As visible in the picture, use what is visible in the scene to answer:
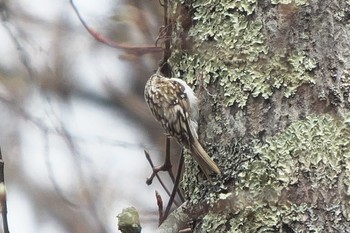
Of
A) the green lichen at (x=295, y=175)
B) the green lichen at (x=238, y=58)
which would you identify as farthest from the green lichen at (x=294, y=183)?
the green lichen at (x=238, y=58)

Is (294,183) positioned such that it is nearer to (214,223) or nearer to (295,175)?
(295,175)

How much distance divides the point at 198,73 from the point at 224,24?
0.41 ft

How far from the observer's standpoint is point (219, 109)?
1.75 meters

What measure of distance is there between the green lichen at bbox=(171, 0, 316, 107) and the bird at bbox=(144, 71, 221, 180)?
3.1 inches

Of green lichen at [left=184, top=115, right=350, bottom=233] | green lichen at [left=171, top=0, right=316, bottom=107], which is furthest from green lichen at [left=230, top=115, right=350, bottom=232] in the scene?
green lichen at [left=171, top=0, right=316, bottom=107]

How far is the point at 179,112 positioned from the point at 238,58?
0.40 metres

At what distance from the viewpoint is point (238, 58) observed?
1.75 m

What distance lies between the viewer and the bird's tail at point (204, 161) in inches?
66.6

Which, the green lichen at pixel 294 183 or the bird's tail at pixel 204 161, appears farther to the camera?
the bird's tail at pixel 204 161

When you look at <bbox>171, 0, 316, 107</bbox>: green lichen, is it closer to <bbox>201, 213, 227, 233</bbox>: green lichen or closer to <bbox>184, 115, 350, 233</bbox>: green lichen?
<bbox>184, 115, 350, 233</bbox>: green lichen

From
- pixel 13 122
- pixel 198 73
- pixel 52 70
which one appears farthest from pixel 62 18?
pixel 198 73

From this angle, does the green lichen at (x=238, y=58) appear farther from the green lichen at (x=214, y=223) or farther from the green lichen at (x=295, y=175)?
the green lichen at (x=214, y=223)

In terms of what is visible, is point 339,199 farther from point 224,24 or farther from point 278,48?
point 224,24

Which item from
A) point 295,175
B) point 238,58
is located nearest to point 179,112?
point 238,58
